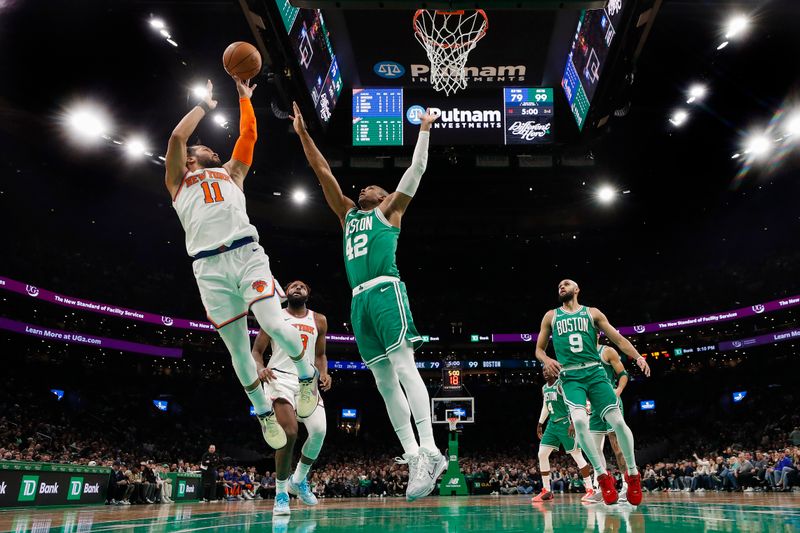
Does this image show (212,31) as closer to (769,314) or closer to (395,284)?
(395,284)

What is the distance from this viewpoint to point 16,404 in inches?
838

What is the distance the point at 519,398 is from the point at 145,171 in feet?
73.4

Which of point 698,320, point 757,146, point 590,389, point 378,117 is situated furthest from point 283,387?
point 698,320

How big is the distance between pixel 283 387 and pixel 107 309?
21882 millimetres

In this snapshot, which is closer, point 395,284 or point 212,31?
point 395,284

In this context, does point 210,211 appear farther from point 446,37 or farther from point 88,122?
point 88,122

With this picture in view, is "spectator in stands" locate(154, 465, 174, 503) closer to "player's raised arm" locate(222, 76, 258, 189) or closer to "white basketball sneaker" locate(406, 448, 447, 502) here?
"player's raised arm" locate(222, 76, 258, 189)

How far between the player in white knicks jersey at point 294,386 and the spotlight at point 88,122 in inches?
634

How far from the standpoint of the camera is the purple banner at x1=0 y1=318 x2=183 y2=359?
22312 mm

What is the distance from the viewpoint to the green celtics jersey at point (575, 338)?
6.44 metres

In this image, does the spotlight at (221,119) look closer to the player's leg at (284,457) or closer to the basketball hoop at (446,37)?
the basketball hoop at (446,37)

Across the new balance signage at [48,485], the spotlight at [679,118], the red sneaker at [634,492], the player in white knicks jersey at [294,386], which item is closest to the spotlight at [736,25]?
the spotlight at [679,118]

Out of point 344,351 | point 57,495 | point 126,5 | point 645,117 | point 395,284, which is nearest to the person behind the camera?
point 395,284

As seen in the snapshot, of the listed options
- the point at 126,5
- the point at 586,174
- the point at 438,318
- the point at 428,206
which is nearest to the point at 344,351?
the point at 438,318
